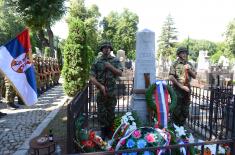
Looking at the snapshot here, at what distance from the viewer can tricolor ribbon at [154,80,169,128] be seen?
572 cm

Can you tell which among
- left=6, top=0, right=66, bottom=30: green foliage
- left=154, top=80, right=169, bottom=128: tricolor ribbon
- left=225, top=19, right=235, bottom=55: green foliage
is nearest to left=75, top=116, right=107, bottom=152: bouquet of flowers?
Result: left=154, top=80, right=169, bottom=128: tricolor ribbon

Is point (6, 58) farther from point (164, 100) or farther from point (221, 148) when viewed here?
point (221, 148)

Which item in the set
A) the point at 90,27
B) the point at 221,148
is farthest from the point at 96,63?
the point at 90,27

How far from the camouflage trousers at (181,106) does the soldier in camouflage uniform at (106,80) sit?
1549 mm

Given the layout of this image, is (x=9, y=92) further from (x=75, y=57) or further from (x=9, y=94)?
(x=75, y=57)

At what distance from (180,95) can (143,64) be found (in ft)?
3.73

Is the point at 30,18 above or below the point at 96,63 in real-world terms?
above

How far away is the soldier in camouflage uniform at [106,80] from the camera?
5.68 m

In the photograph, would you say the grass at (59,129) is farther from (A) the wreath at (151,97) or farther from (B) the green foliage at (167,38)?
(B) the green foliage at (167,38)

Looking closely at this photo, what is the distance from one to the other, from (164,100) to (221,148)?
1487 mm

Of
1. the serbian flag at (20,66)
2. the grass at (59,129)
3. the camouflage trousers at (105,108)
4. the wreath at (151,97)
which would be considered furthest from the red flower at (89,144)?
the wreath at (151,97)

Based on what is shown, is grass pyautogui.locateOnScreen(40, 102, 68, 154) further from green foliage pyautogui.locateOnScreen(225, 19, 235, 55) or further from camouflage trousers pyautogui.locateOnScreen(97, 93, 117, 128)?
green foliage pyautogui.locateOnScreen(225, 19, 235, 55)

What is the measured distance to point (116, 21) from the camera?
63.2 metres

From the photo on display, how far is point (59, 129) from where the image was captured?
711cm
